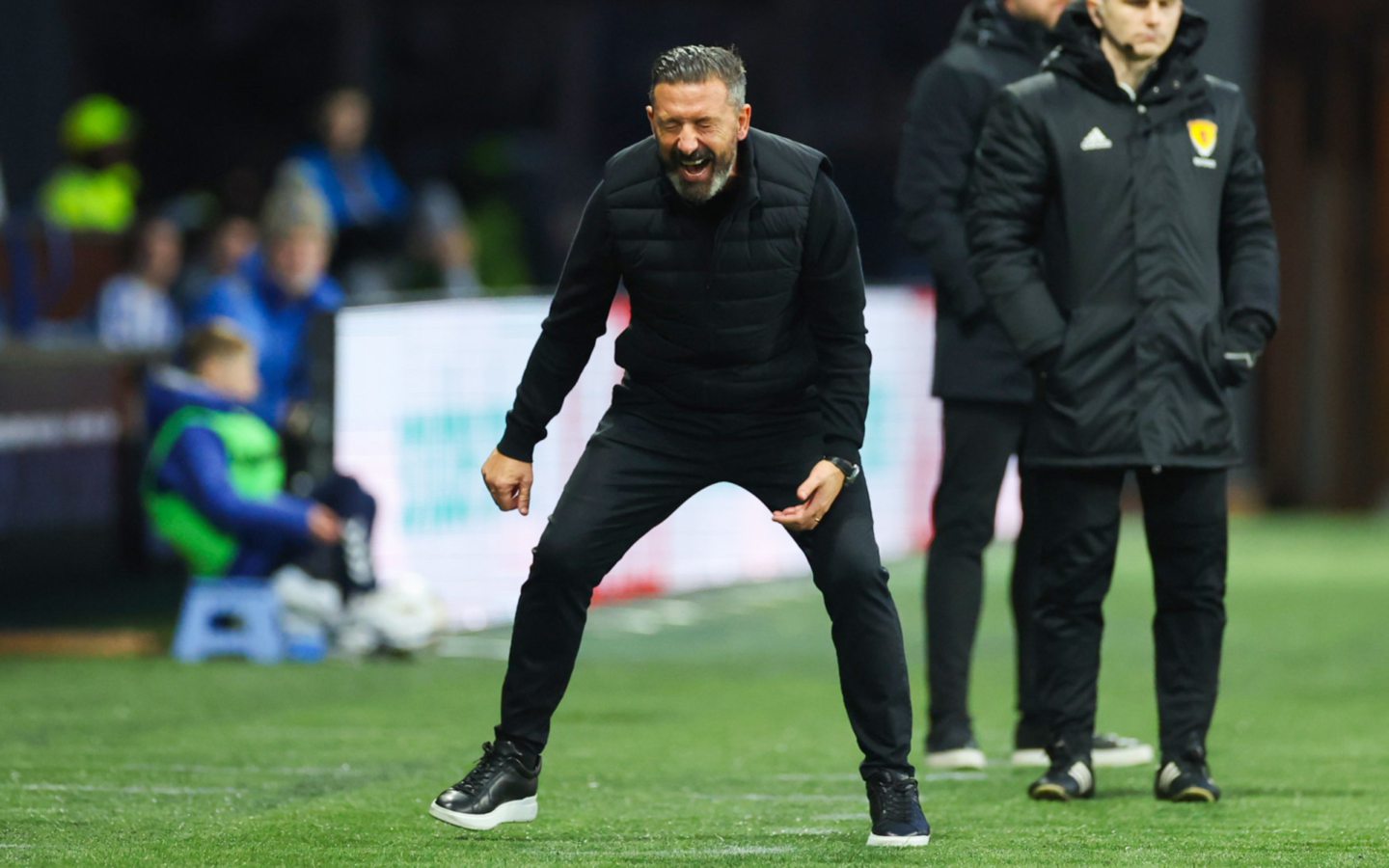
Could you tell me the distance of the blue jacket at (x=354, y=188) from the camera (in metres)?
15.0

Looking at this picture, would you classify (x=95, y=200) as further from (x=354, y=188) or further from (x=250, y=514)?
(x=250, y=514)

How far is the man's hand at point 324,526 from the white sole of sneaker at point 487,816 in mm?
4138

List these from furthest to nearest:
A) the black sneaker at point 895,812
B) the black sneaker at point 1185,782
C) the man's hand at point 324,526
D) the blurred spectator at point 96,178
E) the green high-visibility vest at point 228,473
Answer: the blurred spectator at point 96,178 < the green high-visibility vest at point 228,473 < the man's hand at point 324,526 < the black sneaker at point 1185,782 < the black sneaker at point 895,812

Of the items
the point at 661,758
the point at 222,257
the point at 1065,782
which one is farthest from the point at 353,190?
the point at 1065,782

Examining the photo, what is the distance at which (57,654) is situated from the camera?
10.7 meters

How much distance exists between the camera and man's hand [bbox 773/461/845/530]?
6125 mm

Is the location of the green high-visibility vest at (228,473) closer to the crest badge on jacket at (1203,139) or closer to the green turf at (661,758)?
the green turf at (661,758)

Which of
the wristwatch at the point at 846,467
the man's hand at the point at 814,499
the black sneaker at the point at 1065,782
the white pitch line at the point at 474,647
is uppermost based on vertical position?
the wristwatch at the point at 846,467

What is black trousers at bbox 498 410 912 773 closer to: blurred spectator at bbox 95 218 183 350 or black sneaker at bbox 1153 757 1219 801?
black sneaker at bbox 1153 757 1219 801

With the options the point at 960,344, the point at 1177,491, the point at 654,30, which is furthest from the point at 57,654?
the point at 654,30

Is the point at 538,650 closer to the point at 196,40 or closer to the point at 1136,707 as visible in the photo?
the point at 1136,707

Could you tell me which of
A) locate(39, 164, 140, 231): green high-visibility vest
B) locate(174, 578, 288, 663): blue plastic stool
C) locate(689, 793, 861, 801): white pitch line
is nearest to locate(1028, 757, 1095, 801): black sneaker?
locate(689, 793, 861, 801): white pitch line

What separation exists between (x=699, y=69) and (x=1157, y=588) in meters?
2.00

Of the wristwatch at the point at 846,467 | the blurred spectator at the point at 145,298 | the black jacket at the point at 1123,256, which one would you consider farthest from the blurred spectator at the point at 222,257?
the wristwatch at the point at 846,467
